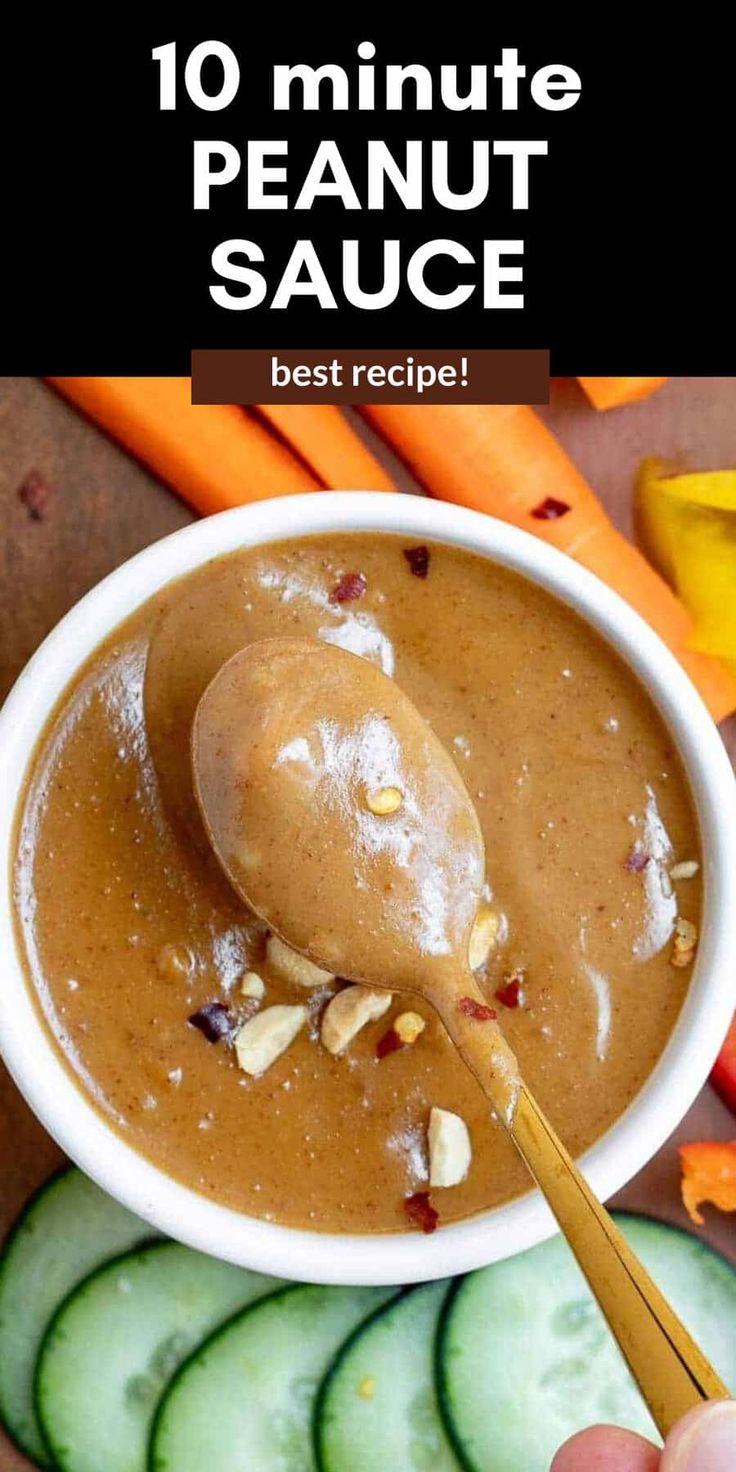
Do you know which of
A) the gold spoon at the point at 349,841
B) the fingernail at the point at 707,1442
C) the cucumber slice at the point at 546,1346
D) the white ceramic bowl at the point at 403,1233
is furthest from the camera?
the cucumber slice at the point at 546,1346

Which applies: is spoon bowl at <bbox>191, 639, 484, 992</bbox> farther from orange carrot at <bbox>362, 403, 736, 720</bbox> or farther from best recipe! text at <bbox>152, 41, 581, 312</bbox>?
best recipe! text at <bbox>152, 41, 581, 312</bbox>

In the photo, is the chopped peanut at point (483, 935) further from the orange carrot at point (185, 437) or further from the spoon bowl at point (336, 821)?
the orange carrot at point (185, 437)

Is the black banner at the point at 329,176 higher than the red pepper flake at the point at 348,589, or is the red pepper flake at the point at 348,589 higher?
the black banner at the point at 329,176

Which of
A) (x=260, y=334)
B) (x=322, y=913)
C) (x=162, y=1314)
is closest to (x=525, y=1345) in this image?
(x=162, y=1314)

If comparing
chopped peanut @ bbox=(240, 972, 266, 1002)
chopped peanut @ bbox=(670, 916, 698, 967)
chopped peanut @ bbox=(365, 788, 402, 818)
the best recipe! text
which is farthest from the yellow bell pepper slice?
chopped peanut @ bbox=(240, 972, 266, 1002)

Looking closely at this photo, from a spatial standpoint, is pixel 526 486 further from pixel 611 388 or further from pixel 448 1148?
pixel 448 1148

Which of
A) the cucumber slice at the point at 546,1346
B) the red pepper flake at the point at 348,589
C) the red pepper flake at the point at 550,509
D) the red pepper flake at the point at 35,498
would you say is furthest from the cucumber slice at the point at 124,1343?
the red pepper flake at the point at 550,509
